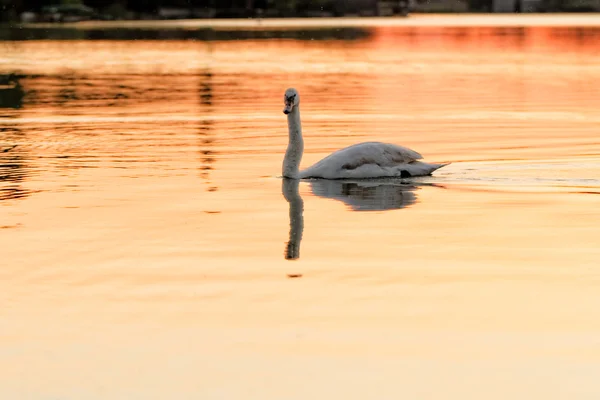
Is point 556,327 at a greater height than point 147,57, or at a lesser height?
greater

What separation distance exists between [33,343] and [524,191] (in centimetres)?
1015

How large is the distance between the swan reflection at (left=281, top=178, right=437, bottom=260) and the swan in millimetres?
130

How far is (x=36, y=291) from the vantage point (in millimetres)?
13586

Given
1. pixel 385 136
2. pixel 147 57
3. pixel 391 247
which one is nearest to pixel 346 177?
pixel 391 247

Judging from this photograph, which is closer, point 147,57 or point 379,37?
point 147,57

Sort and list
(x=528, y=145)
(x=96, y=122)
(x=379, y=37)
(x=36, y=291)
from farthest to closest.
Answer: (x=379, y=37)
(x=96, y=122)
(x=528, y=145)
(x=36, y=291)

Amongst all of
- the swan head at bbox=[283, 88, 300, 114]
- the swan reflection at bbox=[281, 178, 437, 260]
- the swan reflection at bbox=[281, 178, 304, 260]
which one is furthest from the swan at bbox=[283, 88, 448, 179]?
the swan reflection at bbox=[281, 178, 304, 260]

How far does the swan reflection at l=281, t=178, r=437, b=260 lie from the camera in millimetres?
19016

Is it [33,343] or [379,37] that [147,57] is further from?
[33,343]

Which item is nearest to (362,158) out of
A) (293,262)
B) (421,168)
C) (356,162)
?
(356,162)

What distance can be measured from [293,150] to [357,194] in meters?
2.06

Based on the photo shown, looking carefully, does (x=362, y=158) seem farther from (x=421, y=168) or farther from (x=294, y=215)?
(x=294, y=215)

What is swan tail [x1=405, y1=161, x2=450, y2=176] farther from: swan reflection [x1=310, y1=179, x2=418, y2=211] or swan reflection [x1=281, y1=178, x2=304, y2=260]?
swan reflection [x1=281, y1=178, x2=304, y2=260]

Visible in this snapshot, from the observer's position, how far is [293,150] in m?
22.3
